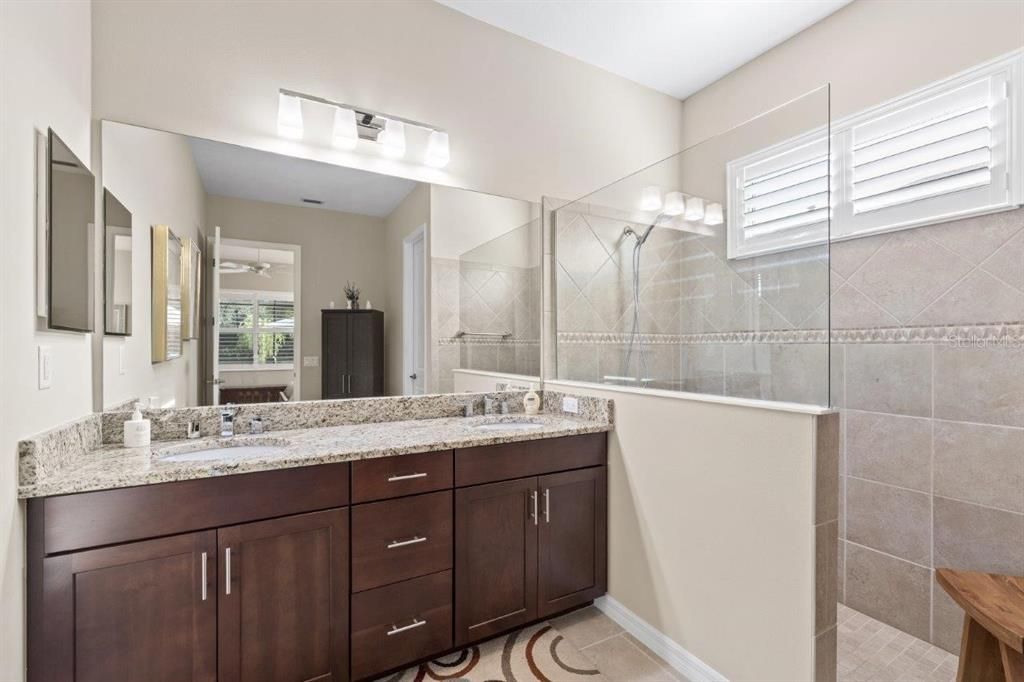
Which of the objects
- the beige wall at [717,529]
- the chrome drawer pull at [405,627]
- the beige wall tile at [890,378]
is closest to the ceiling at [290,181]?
the beige wall at [717,529]

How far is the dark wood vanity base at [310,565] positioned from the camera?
1.29 meters

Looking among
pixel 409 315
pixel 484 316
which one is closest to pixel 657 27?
pixel 484 316

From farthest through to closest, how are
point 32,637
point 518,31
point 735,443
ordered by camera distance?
point 518,31 → point 735,443 → point 32,637

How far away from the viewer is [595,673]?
1817 millimetres

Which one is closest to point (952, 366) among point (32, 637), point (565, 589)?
point (565, 589)

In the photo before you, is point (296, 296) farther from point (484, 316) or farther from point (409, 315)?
point (484, 316)

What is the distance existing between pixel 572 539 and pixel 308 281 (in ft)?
5.37

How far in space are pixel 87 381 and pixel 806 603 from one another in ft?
7.95

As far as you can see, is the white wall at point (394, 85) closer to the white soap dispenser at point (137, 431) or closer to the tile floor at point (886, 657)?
the white soap dispenser at point (137, 431)

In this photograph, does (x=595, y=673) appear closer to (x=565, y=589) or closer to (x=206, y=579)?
(x=565, y=589)

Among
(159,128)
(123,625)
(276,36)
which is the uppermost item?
(276,36)

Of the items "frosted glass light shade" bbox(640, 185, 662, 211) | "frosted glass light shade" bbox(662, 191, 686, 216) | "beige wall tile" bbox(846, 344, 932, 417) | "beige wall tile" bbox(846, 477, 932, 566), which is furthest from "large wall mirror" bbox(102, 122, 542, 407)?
"beige wall tile" bbox(846, 477, 932, 566)

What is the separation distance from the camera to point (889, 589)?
7.13 ft

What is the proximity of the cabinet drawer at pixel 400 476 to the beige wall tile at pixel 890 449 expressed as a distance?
195cm
